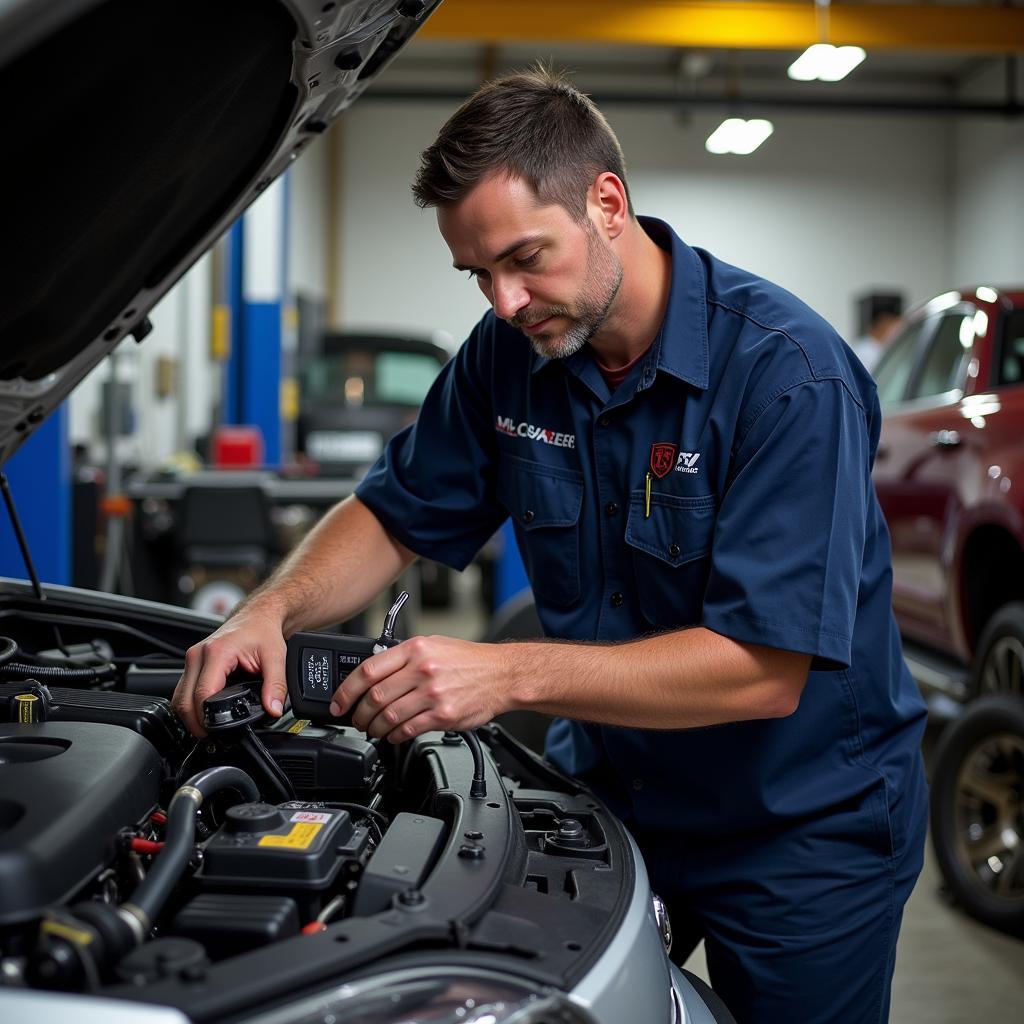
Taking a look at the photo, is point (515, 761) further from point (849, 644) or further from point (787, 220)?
point (787, 220)

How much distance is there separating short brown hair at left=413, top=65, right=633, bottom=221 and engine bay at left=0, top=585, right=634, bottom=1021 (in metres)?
0.70

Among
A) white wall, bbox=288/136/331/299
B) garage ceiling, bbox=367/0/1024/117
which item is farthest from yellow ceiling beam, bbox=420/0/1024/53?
white wall, bbox=288/136/331/299

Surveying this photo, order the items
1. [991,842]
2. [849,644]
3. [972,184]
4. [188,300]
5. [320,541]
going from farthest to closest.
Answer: [972,184]
[188,300]
[991,842]
[320,541]
[849,644]

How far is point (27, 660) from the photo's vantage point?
175cm

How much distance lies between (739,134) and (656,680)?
382 inches

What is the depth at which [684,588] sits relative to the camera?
164 cm

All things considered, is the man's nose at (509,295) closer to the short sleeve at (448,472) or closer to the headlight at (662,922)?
the short sleeve at (448,472)

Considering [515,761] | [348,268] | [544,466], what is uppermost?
[348,268]

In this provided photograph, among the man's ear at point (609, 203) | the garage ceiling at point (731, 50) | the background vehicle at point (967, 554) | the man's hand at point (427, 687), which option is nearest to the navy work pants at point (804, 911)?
the man's hand at point (427, 687)

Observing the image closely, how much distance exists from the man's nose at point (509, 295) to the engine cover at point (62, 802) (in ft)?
2.28

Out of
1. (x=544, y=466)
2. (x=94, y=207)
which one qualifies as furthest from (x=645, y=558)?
(x=94, y=207)

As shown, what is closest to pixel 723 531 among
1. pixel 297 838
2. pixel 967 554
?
pixel 297 838

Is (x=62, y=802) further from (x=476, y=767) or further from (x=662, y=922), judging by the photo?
(x=662, y=922)

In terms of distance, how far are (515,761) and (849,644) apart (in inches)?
20.6
